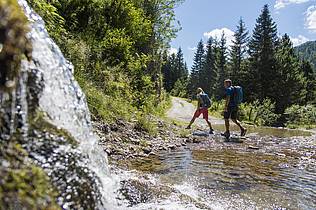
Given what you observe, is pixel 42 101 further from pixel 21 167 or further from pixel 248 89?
pixel 248 89

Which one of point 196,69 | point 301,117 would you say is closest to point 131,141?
point 301,117

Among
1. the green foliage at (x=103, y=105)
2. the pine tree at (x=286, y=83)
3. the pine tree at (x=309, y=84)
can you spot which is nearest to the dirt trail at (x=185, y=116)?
the green foliage at (x=103, y=105)

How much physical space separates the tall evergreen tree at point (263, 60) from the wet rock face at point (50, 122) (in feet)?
150

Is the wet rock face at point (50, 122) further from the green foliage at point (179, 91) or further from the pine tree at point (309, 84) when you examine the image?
the green foliage at point (179, 91)

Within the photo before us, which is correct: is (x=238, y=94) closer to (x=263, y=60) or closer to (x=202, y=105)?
(x=202, y=105)

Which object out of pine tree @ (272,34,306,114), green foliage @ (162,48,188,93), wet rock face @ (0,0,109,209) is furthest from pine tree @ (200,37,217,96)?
wet rock face @ (0,0,109,209)

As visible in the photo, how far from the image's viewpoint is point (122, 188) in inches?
216

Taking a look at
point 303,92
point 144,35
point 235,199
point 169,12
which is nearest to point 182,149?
point 235,199

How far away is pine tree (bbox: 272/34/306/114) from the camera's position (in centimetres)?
4606

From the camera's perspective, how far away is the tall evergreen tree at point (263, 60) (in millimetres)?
47812

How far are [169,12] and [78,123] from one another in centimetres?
2112

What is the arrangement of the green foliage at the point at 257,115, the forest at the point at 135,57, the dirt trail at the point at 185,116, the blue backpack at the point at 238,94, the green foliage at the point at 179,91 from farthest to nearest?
the green foliage at the point at 179,91 < the green foliage at the point at 257,115 < the dirt trail at the point at 185,116 < the blue backpack at the point at 238,94 < the forest at the point at 135,57

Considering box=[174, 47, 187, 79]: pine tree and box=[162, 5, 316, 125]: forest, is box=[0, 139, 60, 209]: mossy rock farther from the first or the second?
box=[174, 47, 187, 79]: pine tree

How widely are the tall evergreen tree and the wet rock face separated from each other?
45.6 m
